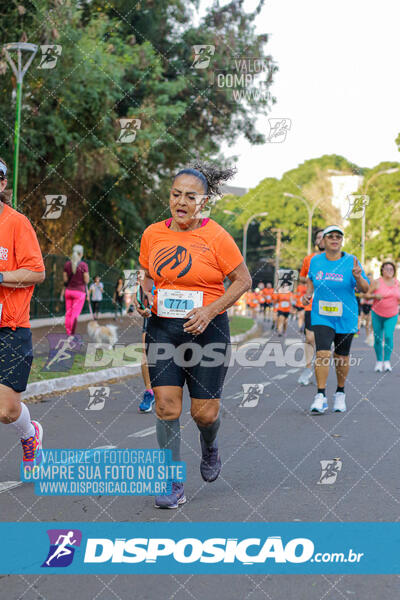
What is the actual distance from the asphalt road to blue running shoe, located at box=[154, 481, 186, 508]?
67mm

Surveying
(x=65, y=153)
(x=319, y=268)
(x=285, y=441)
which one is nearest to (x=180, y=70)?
(x=65, y=153)

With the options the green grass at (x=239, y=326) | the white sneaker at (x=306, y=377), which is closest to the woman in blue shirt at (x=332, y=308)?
the white sneaker at (x=306, y=377)

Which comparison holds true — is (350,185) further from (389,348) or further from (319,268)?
(319,268)

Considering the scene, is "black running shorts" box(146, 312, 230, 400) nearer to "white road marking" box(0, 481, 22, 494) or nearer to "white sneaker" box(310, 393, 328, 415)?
"white road marking" box(0, 481, 22, 494)

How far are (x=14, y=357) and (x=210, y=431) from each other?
1208 mm

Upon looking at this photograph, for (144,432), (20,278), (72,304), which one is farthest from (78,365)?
(20,278)

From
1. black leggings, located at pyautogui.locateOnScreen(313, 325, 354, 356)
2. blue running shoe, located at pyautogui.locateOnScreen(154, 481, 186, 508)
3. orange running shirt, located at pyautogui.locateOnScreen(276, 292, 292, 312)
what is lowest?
orange running shirt, located at pyautogui.locateOnScreen(276, 292, 292, 312)

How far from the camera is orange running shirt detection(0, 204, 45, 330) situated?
16.3 ft

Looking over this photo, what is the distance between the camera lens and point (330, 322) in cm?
891

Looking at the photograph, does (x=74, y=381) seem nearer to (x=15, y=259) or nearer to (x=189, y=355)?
(x=15, y=259)

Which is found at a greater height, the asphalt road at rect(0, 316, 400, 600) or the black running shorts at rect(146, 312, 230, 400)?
the black running shorts at rect(146, 312, 230, 400)

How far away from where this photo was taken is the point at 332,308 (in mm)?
8875

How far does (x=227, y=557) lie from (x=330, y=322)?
5079mm

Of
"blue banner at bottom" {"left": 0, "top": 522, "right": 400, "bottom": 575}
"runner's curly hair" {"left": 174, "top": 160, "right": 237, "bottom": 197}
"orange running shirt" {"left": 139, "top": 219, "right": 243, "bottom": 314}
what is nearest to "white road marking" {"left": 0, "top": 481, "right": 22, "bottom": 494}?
"blue banner at bottom" {"left": 0, "top": 522, "right": 400, "bottom": 575}
